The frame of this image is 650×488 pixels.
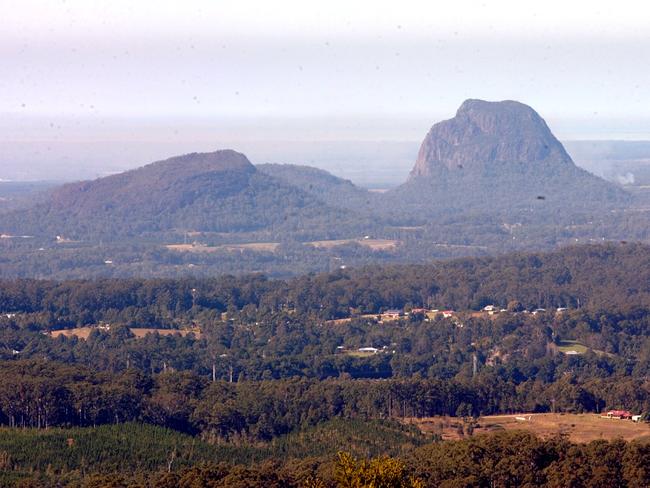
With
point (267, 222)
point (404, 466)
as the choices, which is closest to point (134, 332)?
point (404, 466)

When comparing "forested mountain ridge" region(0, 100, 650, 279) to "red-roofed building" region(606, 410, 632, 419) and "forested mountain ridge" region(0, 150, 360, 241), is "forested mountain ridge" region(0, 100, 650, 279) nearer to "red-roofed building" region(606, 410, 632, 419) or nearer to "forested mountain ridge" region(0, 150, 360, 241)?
"forested mountain ridge" region(0, 150, 360, 241)

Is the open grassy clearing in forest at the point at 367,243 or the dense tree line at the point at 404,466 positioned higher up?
the dense tree line at the point at 404,466

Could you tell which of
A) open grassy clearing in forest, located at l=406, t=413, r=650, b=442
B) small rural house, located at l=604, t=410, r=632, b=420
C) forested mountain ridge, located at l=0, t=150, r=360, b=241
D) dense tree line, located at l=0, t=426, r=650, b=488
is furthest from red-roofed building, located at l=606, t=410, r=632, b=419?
forested mountain ridge, located at l=0, t=150, r=360, b=241

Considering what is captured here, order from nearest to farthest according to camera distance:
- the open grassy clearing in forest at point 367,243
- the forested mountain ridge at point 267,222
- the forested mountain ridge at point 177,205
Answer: the forested mountain ridge at point 267,222
the open grassy clearing in forest at point 367,243
the forested mountain ridge at point 177,205

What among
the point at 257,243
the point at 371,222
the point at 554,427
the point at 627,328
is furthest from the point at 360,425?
the point at 371,222

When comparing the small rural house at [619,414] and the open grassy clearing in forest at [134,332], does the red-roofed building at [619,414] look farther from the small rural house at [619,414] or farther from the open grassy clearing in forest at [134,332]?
the open grassy clearing in forest at [134,332]

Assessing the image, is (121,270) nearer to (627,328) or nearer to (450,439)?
(627,328)

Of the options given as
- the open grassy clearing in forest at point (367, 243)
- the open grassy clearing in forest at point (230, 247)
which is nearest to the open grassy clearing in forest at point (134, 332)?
the open grassy clearing in forest at point (230, 247)
